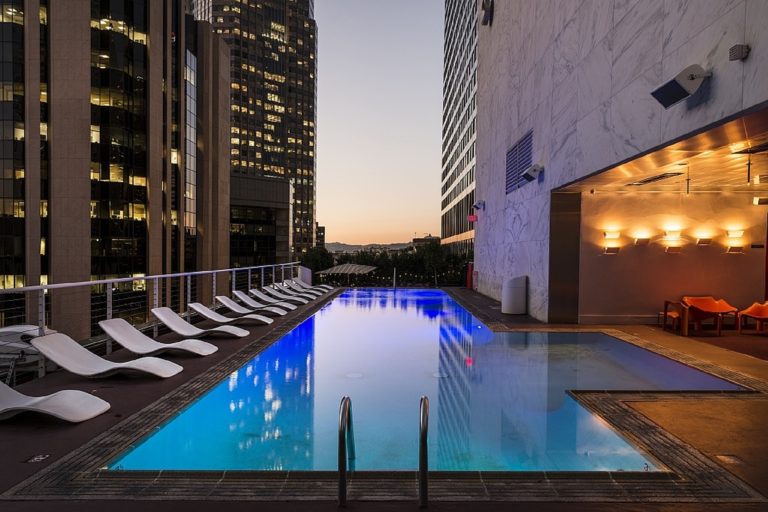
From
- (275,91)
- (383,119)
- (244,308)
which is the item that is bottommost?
(244,308)

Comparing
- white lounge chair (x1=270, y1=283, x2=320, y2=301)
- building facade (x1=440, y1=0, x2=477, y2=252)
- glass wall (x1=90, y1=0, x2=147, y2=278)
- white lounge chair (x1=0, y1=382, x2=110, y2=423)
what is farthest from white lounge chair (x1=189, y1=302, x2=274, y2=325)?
building facade (x1=440, y1=0, x2=477, y2=252)

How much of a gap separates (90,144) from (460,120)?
37217mm

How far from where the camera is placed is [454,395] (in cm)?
539

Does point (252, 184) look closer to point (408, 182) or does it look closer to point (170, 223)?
point (170, 223)

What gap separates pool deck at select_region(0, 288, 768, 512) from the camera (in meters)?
2.89

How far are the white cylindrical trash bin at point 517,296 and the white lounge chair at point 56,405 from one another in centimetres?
944

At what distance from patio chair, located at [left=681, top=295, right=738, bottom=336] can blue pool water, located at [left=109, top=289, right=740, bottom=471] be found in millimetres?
1628

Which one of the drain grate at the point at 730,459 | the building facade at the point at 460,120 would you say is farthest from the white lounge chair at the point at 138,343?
the building facade at the point at 460,120

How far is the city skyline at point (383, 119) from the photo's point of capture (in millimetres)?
70312

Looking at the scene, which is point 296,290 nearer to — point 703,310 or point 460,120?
point 703,310

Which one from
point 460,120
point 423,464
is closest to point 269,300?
point 423,464

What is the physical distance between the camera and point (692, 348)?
25.6ft

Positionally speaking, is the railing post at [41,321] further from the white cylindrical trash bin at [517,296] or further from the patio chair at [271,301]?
the white cylindrical trash bin at [517,296]

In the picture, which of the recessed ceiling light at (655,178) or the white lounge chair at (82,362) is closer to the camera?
the white lounge chair at (82,362)
